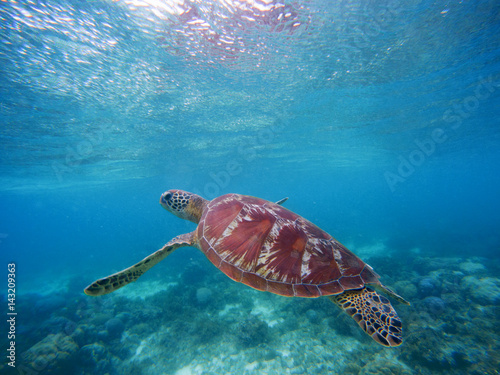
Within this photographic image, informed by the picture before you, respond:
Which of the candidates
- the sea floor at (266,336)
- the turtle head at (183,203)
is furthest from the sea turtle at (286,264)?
the sea floor at (266,336)

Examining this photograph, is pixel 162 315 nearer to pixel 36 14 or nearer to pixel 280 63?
pixel 36 14

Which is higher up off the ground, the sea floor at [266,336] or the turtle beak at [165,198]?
the turtle beak at [165,198]

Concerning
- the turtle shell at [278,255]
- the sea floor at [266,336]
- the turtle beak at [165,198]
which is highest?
the turtle shell at [278,255]

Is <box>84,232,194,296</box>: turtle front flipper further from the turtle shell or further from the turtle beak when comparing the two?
the turtle beak

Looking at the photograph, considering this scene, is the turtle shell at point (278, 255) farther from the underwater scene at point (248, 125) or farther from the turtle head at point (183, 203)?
the turtle head at point (183, 203)

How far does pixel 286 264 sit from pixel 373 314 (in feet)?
4.38

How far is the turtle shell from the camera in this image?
116 inches

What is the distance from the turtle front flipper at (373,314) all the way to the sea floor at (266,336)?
286 cm

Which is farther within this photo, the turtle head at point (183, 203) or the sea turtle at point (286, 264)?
the turtle head at point (183, 203)

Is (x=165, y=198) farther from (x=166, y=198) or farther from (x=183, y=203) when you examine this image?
(x=183, y=203)

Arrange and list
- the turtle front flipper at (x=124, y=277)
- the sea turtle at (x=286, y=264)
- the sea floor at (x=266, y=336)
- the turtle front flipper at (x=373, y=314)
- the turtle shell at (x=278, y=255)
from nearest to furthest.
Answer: the turtle front flipper at (x=373, y=314)
the sea turtle at (x=286, y=264)
the turtle shell at (x=278, y=255)
the turtle front flipper at (x=124, y=277)
the sea floor at (x=266, y=336)

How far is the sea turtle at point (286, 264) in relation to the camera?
2811 mm

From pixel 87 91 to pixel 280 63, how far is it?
27.4 ft

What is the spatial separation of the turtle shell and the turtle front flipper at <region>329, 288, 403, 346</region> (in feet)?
0.67
